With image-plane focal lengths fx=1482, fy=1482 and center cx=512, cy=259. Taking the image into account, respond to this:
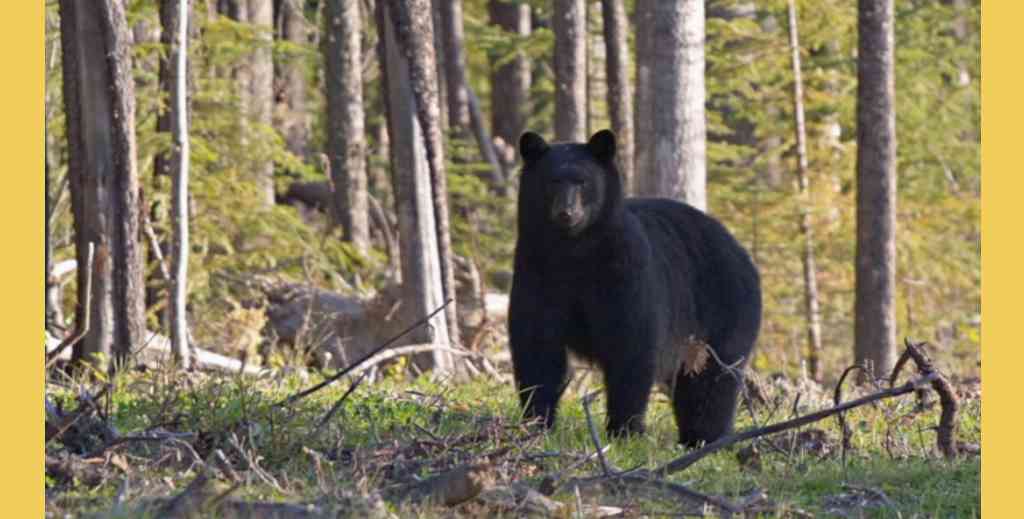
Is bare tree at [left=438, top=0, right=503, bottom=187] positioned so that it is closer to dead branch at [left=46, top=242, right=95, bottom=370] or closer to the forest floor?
dead branch at [left=46, top=242, right=95, bottom=370]

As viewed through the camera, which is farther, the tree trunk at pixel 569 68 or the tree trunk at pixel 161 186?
the tree trunk at pixel 569 68

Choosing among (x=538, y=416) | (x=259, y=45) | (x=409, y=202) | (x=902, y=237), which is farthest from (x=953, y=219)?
(x=538, y=416)

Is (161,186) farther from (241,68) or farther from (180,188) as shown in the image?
(241,68)

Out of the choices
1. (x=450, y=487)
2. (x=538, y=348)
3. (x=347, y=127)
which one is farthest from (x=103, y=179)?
(x=347, y=127)

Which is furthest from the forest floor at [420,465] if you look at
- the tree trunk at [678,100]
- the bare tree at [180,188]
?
the tree trunk at [678,100]

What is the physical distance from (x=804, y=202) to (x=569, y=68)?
3917 millimetres

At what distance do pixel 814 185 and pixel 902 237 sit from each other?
1.43m

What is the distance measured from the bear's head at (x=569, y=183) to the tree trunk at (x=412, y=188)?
403 cm

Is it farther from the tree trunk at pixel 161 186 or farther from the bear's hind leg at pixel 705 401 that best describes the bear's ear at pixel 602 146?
the tree trunk at pixel 161 186

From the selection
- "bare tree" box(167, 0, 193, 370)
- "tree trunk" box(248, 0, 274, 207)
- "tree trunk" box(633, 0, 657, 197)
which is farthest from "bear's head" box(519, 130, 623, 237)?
"tree trunk" box(248, 0, 274, 207)

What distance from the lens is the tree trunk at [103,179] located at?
10.4 metres

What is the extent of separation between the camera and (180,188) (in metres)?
11.9

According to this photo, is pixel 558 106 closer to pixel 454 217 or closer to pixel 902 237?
pixel 454 217

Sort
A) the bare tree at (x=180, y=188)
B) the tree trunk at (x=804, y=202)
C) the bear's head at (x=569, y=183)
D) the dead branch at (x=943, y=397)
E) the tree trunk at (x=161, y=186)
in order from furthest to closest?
the tree trunk at (x=804, y=202) → the tree trunk at (x=161, y=186) → the bare tree at (x=180, y=188) → the bear's head at (x=569, y=183) → the dead branch at (x=943, y=397)
